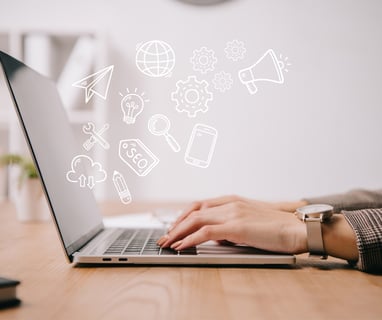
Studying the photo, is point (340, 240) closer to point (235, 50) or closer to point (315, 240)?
point (315, 240)

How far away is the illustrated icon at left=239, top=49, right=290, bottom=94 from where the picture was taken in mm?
939

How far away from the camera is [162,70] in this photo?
1.08 meters

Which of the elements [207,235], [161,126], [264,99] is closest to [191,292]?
[207,235]

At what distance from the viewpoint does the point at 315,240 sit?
2.45 feet

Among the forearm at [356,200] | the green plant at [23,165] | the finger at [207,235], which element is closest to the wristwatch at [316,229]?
the finger at [207,235]

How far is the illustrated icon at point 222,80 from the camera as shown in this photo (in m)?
0.93

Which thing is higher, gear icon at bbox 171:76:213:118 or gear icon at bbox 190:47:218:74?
gear icon at bbox 190:47:218:74

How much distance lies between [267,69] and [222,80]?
101mm

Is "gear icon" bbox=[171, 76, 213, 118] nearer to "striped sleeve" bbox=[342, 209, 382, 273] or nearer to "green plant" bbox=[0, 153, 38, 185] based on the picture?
"striped sleeve" bbox=[342, 209, 382, 273]

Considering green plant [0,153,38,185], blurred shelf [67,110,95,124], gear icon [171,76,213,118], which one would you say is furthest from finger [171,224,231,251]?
blurred shelf [67,110,95,124]

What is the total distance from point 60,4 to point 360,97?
182cm

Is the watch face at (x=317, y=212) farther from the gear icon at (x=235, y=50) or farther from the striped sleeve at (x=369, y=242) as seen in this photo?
the gear icon at (x=235, y=50)

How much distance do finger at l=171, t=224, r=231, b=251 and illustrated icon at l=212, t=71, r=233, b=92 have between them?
31 centimetres

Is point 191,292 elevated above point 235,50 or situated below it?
below
